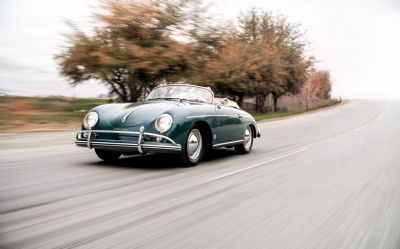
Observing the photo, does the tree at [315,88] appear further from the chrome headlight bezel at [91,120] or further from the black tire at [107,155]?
the chrome headlight bezel at [91,120]

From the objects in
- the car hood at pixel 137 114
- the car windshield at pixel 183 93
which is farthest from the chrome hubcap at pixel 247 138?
the car hood at pixel 137 114

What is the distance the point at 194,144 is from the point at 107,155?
1.55 metres

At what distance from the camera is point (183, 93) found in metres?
8.55

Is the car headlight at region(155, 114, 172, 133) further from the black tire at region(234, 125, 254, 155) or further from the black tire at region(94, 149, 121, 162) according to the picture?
the black tire at region(234, 125, 254, 155)

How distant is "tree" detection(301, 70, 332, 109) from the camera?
5197 cm

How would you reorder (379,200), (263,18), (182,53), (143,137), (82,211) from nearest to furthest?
(82,211), (379,200), (143,137), (182,53), (263,18)

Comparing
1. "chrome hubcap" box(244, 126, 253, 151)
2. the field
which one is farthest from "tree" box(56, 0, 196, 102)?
"chrome hubcap" box(244, 126, 253, 151)

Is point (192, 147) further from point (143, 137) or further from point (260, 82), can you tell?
point (260, 82)

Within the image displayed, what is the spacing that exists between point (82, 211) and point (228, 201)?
1537 mm

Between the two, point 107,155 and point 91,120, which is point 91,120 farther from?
point 107,155

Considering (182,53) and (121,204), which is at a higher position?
(182,53)

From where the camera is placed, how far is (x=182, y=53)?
81.1 ft

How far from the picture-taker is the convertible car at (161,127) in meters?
6.77

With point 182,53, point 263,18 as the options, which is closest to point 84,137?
point 182,53
